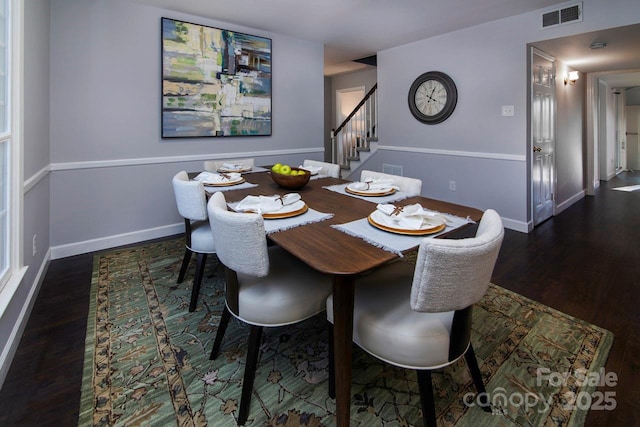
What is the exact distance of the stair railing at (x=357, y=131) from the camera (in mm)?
5555

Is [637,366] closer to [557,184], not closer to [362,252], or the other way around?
[362,252]

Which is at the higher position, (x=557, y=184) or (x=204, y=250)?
(x=557, y=184)

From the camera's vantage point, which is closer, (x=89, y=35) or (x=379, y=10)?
(x=89, y=35)

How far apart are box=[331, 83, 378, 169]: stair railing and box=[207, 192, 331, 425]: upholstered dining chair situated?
4291mm

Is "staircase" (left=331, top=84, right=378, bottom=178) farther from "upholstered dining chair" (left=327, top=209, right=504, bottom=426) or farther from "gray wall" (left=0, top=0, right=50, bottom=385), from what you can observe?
"upholstered dining chair" (left=327, top=209, right=504, bottom=426)

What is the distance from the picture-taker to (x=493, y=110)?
3.84 m

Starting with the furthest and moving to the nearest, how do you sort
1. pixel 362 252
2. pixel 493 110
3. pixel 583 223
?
pixel 583 223 < pixel 493 110 < pixel 362 252

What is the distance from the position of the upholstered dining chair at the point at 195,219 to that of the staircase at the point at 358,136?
3787 mm

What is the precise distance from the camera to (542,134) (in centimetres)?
401

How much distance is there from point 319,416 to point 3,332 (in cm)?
157

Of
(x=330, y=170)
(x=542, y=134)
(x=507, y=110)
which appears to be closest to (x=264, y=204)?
Answer: (x=330, y=170)

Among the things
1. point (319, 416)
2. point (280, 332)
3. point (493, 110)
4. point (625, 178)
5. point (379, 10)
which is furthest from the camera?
point (625, 178)

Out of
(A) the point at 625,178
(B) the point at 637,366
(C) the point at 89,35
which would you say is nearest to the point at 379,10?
(C) the point at 89,35

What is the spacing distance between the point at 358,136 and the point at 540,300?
4.23 meters
